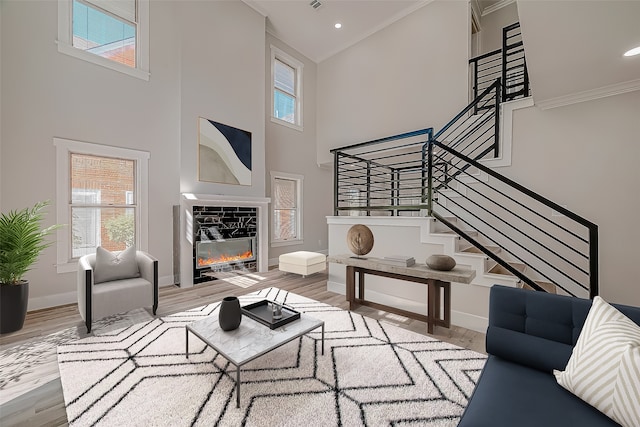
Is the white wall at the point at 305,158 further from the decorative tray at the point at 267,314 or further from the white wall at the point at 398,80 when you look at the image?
the decorative tray at the point at 267,314

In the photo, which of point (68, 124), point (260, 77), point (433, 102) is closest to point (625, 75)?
point (433, 102)

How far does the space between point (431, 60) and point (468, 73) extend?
0.78 metres

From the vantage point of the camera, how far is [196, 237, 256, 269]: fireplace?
4.52m

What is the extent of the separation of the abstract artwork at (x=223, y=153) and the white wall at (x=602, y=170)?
4.46 metres

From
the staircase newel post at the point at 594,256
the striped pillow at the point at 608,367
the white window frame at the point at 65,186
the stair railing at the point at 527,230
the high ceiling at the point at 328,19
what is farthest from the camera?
the high ceiling at the point at 328,19

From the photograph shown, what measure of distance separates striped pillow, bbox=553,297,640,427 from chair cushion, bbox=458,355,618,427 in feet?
0.15

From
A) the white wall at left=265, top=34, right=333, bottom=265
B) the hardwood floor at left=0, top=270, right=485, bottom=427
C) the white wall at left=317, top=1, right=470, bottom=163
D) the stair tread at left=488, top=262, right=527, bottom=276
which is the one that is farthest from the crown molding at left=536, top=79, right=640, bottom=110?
the white wall at left=265, top=34, right=333, bottom=265

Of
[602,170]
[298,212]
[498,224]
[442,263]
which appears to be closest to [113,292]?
[442,263]

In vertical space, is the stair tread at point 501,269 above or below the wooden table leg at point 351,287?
above

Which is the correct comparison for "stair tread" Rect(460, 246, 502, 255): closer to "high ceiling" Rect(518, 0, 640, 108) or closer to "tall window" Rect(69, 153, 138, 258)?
"high ceiling" Rect(518, 0, 640, 108)

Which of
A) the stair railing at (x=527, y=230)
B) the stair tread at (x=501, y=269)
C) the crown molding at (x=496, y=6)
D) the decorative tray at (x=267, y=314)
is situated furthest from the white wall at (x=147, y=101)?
the crown molding at (x=496, y=6)

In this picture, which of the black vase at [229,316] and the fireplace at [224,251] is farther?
the fireplace at [224,251]

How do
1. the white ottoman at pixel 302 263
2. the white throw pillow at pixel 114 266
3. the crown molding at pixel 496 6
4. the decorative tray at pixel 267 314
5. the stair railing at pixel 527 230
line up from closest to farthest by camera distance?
the decorative tray at pixel 267 314 → the white throw pillow at pixel 114 266 → the stair railing at pixel 527 230 → the white ottoman at pixel 302 263 → the crown molding at pixel 496 6

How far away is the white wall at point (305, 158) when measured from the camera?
6.11 meters
